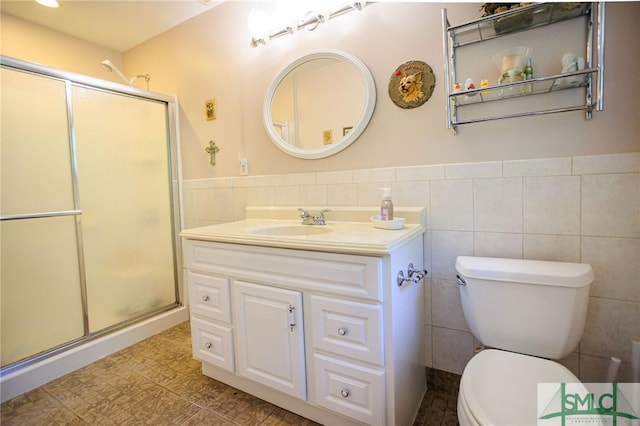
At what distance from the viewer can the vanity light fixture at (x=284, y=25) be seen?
59.8 inches

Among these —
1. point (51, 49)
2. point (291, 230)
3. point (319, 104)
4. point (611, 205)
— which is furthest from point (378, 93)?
point (51, 49)

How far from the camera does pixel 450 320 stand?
144 cm

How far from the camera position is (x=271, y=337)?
1271mm

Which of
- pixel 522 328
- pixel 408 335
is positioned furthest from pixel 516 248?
pixel 408 335

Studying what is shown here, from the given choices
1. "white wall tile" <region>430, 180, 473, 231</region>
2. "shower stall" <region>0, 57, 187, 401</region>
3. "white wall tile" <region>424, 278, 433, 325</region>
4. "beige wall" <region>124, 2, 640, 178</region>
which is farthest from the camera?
"shower stall" <region>0, 57, 187, 401</region>

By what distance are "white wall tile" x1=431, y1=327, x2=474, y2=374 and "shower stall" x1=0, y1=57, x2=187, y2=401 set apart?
183 centimetres

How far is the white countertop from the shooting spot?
1.05 meters

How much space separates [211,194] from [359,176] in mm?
1176

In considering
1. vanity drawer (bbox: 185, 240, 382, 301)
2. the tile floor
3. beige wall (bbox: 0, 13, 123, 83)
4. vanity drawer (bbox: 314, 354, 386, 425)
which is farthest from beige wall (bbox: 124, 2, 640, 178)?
the tile floor

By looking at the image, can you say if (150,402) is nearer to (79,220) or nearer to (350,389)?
(350,389)

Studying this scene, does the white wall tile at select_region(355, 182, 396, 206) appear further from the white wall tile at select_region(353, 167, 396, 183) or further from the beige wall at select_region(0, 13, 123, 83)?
the beige wall at select_region(0, 13, 123, 83)

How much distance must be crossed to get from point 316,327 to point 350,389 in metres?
0.25

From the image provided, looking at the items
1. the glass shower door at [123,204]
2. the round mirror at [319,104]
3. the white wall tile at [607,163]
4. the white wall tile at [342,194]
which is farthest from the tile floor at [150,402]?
the round mirror at [319,104]

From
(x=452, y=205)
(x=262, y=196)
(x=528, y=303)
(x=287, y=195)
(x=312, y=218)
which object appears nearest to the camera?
(x=528, y=303)
